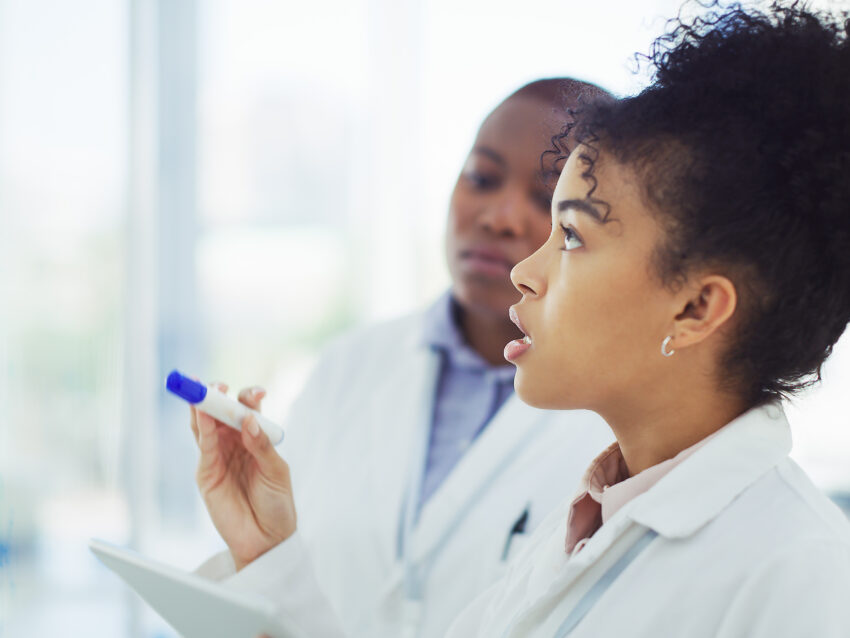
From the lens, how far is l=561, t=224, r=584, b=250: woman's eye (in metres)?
0.66

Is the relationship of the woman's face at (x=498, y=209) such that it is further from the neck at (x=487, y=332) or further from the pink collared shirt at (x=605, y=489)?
the pink collared shirt at (x=605, y=489)

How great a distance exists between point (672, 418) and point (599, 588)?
0.52ft

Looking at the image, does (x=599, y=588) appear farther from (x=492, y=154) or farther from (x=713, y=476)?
(x=492, y=154)

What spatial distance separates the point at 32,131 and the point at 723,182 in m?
1.29

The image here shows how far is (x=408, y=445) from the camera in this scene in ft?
3.89

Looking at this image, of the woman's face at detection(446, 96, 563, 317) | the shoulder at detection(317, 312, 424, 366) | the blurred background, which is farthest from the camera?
the blurred background

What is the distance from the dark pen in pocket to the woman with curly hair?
322mm

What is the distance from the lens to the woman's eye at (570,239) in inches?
25.9

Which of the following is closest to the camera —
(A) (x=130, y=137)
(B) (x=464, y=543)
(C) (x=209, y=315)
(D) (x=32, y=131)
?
(B) (x=464, y=543)

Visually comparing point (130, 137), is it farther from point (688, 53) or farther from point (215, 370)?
point (688, 53)

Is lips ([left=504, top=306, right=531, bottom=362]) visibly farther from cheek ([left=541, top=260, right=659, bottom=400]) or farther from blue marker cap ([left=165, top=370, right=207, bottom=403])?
blue marker cap ([left=165, top=370, right=207, bottom=403])

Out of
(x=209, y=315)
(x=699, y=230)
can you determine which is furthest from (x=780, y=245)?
(x=209, y=315)

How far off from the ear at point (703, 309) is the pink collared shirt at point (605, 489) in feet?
0.30

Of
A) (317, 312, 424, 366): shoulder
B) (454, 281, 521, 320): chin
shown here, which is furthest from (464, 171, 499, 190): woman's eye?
(317, 312, 424, 366): shoulder
